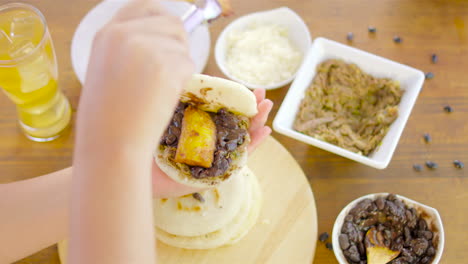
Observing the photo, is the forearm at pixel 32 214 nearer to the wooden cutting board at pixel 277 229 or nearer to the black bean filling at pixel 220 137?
the wooden cutting board at pixel 277 229

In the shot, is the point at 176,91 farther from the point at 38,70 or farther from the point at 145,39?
the point at 38,70

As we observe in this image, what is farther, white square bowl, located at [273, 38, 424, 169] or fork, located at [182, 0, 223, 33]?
fork, located at [182, 0, 223, 33]

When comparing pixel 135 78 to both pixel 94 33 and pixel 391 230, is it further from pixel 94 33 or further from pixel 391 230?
pixel 94 33

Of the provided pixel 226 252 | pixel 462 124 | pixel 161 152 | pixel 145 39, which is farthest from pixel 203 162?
pixel 462 124

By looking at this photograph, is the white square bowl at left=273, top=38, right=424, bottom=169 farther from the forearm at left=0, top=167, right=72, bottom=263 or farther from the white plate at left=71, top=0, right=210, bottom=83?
the forearm at left=0, top=167, right=72, bottom=263

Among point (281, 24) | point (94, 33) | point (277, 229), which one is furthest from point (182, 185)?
point (281, 24)

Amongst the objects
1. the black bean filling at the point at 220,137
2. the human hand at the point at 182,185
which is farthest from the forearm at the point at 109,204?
the human hand at the point at 182,185

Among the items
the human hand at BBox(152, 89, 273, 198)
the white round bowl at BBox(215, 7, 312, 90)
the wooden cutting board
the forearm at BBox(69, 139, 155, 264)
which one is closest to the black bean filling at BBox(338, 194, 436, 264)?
the wooden cutting board
